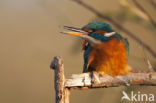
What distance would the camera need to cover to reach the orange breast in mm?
563

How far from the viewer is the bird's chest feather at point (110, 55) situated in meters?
0.57

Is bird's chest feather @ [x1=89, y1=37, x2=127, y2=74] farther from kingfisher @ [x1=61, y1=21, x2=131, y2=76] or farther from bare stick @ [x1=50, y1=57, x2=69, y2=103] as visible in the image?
bare stick @ [x1=50, y1=57, x2=69, y2=103]

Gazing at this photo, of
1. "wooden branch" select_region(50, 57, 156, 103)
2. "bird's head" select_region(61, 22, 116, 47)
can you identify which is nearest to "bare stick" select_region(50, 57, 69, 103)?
"wooden branch" select_region(50, 57, 156, 103)

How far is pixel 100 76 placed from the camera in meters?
0.56

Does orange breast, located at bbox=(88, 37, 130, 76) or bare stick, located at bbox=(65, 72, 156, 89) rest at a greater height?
orange breast, located at bbox=(88, 37, 130, 76)

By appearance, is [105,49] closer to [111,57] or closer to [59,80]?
[111,57]

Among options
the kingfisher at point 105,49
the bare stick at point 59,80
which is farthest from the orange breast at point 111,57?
the bare stick at point 59,80

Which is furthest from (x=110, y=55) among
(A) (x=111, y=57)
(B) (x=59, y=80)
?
(B) (x=59, y=80)

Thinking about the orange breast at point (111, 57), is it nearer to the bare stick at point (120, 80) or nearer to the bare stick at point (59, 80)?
the bare stick at point (120, 80)

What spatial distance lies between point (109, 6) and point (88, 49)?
0.92m

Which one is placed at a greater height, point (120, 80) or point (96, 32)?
point (96, 32)

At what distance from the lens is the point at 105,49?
58 centimetres

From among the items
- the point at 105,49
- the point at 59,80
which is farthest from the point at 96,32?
the point at 59,80

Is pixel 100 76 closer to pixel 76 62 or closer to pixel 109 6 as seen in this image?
pixel 76 62
